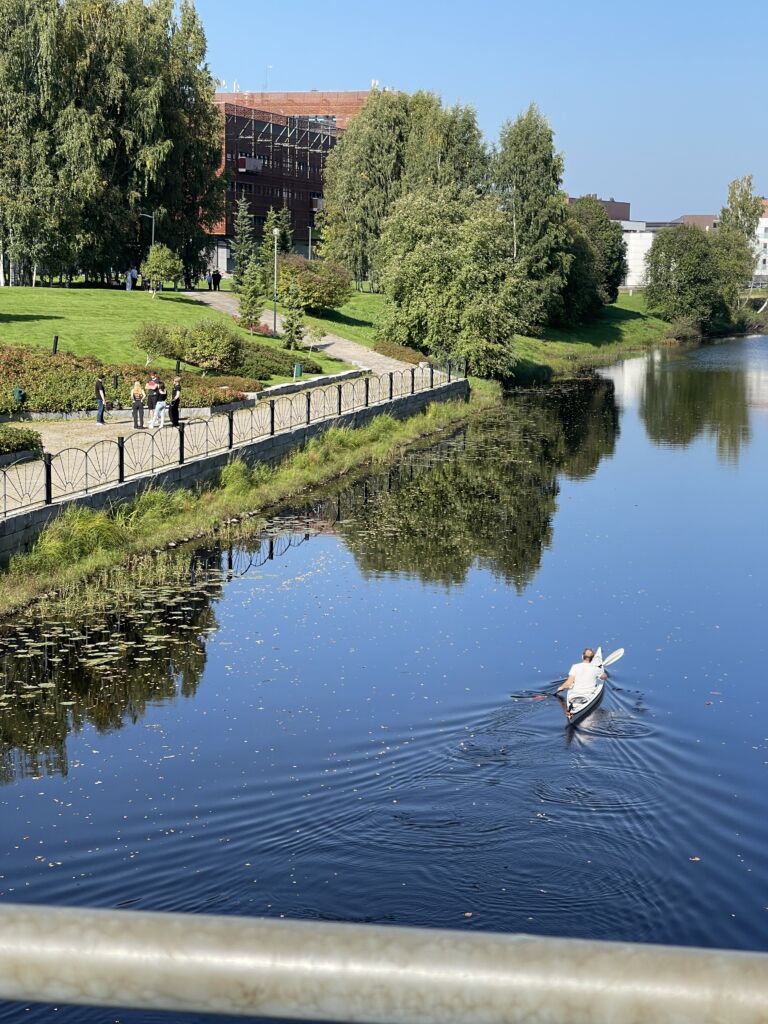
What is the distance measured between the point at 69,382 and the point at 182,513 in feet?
39.5

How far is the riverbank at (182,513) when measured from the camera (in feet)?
66.7

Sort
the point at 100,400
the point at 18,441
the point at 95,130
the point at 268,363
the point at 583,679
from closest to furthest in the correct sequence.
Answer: the point at 583,679
the point at 18,441
the point at 100,400
the point at 268,363
the point at 95,130

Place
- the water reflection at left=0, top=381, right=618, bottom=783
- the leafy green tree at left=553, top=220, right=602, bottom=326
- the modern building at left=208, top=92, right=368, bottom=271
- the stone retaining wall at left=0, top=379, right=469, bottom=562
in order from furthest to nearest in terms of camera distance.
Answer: the modern building at left=208, top=92, right=368, bottom=271 → the leafy green tree at left=553, top=220, right=602, bottom=326 → the stone retaining wall at left=0, top=379, right=469, bottom=562 → the water reflection at left=0, top=381, right=618, bottom=783

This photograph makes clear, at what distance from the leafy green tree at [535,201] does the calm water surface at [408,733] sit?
50577 mm

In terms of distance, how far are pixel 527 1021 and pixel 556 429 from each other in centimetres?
4377

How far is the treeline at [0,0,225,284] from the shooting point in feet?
191

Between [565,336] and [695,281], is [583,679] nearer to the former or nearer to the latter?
[565,336]

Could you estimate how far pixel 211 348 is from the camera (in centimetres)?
4353

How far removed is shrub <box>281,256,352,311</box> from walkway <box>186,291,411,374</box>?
2964mm

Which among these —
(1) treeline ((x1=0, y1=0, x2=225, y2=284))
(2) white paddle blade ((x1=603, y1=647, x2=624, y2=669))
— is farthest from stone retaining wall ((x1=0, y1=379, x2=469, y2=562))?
(1) treeline ((x1=0, y1=0, x2=225, y2=284))

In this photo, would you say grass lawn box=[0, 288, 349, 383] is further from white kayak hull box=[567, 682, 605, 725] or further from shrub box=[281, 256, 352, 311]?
white kayak hull box=[567, 682, 605, 725]

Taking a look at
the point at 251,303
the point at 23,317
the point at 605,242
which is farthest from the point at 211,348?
the point at 605,242

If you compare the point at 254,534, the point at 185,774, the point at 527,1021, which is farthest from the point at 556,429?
the point at 527,1021

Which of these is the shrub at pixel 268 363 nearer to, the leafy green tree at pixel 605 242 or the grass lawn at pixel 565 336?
the grass lawn at pixel 565 336
